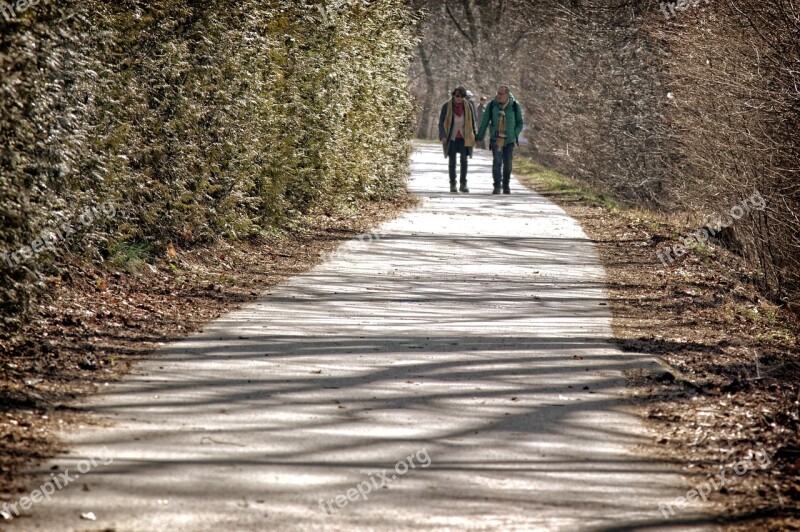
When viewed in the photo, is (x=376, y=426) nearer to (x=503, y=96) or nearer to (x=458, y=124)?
(x=503, y=96)

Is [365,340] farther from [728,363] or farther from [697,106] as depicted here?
[697,106]

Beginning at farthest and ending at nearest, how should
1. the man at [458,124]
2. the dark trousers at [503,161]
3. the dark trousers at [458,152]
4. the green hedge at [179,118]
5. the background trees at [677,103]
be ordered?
the dark trousers at [458,152], the man at [458,124], the dark trousers at [503,161], the background trees at [677,103], the green hedge at [179,118]

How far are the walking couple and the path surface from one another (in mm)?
13847

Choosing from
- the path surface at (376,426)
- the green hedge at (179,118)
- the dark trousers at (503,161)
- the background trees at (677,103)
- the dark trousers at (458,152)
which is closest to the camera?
the path surface at (376,426)

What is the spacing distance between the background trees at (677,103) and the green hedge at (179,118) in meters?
5.36

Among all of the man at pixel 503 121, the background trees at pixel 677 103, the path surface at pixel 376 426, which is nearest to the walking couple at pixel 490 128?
the man at pixel 503 121

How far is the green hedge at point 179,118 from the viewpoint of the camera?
26.1ft

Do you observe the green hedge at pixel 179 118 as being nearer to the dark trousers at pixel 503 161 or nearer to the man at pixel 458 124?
the man at pixel 458 124

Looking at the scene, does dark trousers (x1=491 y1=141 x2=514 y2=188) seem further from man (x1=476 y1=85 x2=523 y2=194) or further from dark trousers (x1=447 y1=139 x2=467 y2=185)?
dark trousers (x1=447 y1=139 x2=467 y2=185)

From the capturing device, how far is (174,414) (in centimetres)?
680

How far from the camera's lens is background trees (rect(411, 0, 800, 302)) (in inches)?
523

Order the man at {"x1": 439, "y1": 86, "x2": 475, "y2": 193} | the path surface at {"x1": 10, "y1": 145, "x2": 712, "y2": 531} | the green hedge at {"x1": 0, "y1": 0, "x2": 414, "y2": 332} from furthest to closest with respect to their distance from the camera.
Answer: the man at {"x1": 439, "y1": 86, "x2": 475, "y2": 193} → the green hedge at {"x1": 0, "y1": 0, "x2": 414, "y2": 332} → the path surface at {"x1": 10, "y1": 145, "x2": 712, "y2": 531}

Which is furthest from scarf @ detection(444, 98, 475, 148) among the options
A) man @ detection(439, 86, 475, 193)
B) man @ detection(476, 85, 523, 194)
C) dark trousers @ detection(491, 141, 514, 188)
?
dark trousers @ detection(491, 141, 514, 188)

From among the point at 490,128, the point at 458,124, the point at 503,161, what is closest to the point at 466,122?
the point at 458,124
